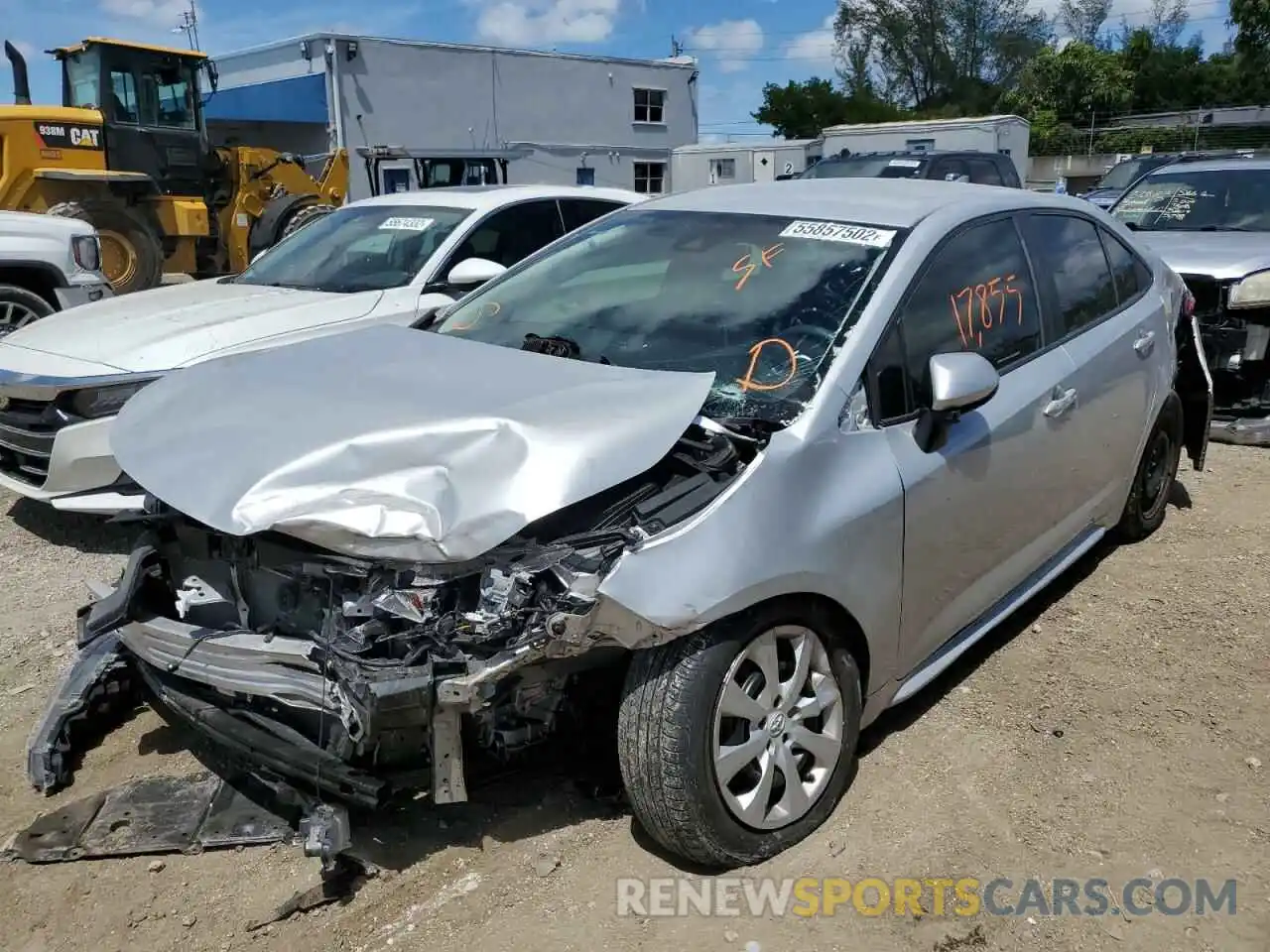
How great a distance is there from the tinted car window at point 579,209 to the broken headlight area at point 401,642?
4370mm

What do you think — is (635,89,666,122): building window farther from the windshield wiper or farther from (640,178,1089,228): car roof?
the windshield wiper

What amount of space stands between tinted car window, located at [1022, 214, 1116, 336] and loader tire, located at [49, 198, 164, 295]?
11173mm

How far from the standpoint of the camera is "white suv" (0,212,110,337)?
7426mm

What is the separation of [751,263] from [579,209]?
149 inches

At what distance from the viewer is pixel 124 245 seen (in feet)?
40.6

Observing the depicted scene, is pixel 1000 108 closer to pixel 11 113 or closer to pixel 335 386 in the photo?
pixel 11 113

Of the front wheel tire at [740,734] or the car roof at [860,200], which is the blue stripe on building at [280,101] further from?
the front wheel tire at [740,734]

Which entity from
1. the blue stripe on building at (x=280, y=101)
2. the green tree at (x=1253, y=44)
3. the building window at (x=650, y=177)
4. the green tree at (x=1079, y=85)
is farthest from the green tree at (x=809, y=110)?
Result: the blue stripe on building at (x=280, y=101)

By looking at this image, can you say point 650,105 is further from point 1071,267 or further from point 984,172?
point 1071,267

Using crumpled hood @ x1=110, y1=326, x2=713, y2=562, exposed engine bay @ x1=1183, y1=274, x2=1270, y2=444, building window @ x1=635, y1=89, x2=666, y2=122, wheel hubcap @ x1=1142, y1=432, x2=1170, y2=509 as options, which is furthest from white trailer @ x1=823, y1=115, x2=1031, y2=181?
crumpled hood @ x1=110, y1=326, x2=713, y2=562

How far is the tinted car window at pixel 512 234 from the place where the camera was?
20.5 feet

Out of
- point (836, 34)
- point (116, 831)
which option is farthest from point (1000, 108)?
point (116, 831)

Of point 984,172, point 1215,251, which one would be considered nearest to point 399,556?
point 1215,251

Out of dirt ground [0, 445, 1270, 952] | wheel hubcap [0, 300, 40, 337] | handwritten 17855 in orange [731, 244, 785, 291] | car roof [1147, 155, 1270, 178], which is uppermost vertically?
car roof [1147, 155, 1270, 178]
